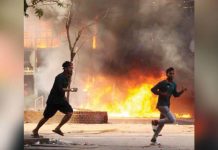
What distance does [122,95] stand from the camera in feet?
75.8

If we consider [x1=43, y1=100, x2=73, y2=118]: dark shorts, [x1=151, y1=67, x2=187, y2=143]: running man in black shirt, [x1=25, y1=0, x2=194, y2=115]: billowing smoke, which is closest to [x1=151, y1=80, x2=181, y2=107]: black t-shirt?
[x1=151, y1=67, x2=187, y2=143]: running man in black shirt

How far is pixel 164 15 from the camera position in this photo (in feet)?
73.1

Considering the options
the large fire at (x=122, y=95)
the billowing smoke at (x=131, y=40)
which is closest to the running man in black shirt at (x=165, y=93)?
the billowing smoke at (x=131, y=40)

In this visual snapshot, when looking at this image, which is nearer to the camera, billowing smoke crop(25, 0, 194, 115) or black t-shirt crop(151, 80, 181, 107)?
black t-shirt crop(151, 80, 181, 107)

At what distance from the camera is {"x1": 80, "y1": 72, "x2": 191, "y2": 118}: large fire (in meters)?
22.4

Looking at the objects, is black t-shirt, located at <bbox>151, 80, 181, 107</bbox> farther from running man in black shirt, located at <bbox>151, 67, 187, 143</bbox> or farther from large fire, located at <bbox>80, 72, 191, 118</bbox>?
large fire, located at <bbox>80, 72, 191, 118</bbox>

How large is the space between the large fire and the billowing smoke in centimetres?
37

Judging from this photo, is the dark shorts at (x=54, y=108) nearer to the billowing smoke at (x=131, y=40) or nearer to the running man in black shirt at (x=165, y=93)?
the running man in black shirt at (x=165, y=93)

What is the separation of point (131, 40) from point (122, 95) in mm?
2647

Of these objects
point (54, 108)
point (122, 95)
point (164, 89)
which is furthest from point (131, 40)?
point (164, 89)

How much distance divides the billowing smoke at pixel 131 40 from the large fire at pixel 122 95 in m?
0.37

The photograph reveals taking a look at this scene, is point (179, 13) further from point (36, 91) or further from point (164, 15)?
point (36, 91)

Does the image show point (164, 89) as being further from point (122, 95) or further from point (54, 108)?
point (122, 95)

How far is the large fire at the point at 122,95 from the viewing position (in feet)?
73.5
